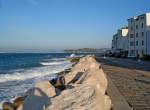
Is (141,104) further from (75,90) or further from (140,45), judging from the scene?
(140,45)

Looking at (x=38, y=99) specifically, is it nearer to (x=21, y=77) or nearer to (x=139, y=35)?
(x=21, y=77)

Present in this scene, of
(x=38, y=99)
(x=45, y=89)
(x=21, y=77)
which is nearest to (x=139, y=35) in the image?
(x=21, y=77)

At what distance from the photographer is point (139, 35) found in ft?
245

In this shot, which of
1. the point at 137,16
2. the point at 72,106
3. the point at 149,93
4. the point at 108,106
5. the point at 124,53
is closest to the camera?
the point at 72,106

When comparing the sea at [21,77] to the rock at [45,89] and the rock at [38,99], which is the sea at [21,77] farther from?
the rock at [38,99]

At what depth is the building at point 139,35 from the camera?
70.9m

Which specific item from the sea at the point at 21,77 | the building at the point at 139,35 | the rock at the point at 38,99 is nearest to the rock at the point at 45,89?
the rock at the point at 38,99

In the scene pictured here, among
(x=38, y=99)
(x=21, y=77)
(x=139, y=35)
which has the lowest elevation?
(x=21, y=77)

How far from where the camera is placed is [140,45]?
243ft

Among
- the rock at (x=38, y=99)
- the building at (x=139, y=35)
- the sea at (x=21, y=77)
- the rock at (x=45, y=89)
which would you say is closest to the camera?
the rock at (x=38, y=99)

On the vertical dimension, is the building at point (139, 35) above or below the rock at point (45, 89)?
above

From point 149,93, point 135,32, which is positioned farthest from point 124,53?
point 149,93

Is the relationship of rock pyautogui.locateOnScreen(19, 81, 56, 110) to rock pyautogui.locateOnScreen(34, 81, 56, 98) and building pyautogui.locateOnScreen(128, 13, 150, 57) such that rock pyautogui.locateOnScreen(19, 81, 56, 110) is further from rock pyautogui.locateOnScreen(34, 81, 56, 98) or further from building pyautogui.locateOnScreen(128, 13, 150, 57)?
building pyautogui.locateOnScreen(128, 13, 150, 57)

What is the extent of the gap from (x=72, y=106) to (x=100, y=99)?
2.84 feet
